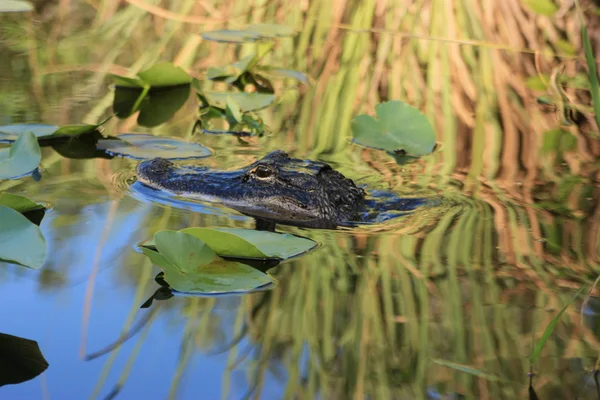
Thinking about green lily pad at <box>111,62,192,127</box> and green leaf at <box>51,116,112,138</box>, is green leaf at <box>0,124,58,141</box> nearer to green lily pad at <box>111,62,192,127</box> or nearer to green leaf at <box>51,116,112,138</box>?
green leaf at <box>51,116,112,138</box>

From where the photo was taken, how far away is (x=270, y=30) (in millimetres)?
6375

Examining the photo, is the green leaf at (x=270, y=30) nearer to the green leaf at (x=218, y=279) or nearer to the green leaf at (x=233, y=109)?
the green leaf at (x=233, y=109)

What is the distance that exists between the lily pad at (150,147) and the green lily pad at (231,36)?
205 centimetres

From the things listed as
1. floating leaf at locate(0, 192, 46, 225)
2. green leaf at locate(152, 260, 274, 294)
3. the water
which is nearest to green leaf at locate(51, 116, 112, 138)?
the water

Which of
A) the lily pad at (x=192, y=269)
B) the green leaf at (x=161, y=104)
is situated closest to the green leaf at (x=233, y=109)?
the green leaf at (x=161, y=104)

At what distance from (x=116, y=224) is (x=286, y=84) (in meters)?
2.45

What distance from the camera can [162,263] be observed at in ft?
8.63

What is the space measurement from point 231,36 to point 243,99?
1.41 meters

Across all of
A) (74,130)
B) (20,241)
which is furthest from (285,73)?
(20,241)

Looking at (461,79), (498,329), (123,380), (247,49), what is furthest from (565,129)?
(123,380)

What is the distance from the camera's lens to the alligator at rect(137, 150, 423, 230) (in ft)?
11.8

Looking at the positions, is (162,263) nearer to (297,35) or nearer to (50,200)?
(50,200)

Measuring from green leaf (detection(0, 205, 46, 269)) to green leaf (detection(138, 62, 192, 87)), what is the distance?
240cm

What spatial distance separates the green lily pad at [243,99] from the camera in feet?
15.9
